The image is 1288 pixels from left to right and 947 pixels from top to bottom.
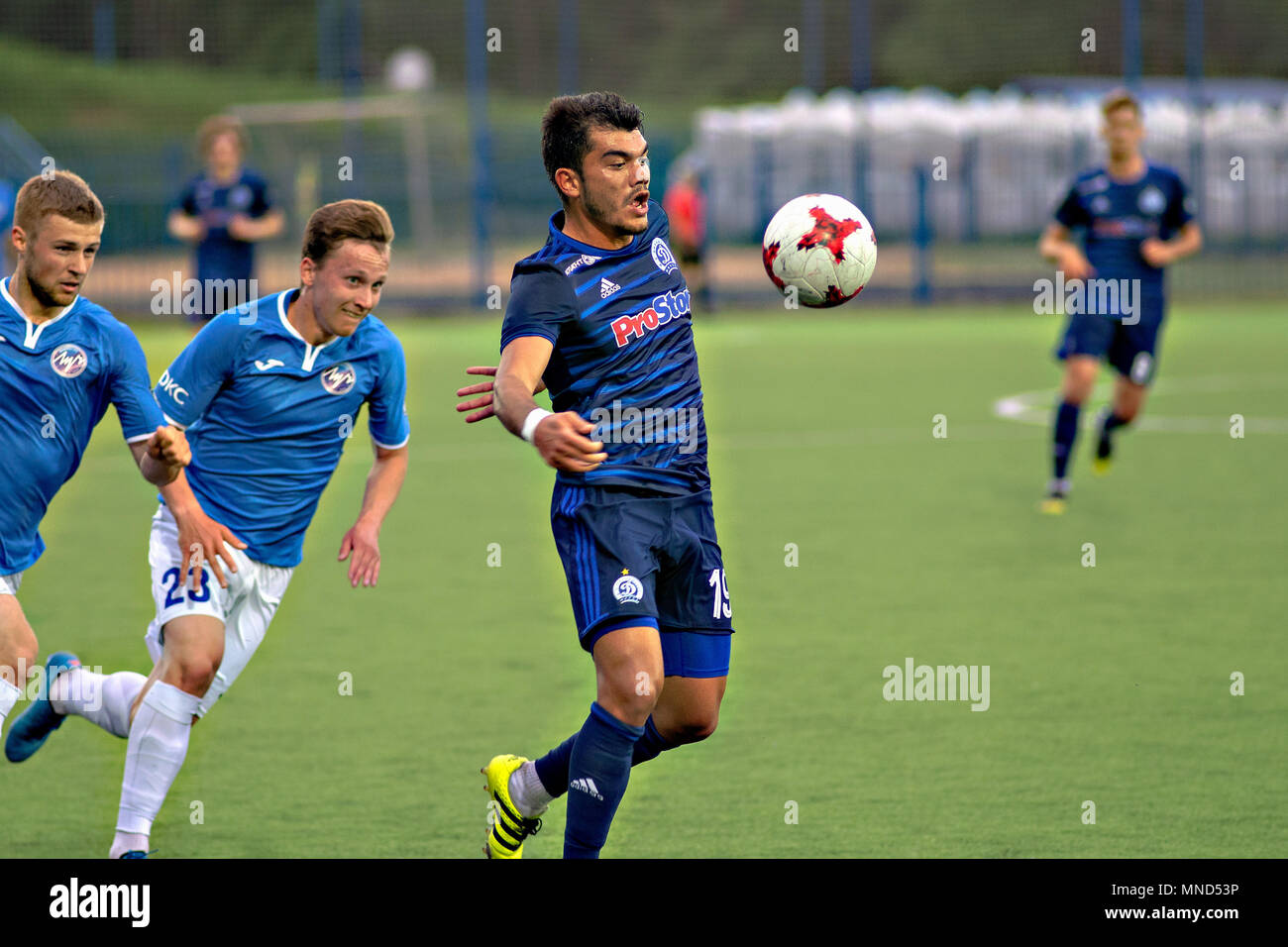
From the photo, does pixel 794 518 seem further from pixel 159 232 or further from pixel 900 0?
A: pixel 900 0

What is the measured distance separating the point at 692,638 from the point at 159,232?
81.1ft

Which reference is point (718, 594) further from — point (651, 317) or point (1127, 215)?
point (1127, 215)

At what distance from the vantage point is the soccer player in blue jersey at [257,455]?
A: 16.9 ft

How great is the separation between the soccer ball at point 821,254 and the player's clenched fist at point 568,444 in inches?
53.8

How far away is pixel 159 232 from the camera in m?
28.0

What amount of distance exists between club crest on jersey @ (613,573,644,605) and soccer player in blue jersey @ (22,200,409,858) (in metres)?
1.02

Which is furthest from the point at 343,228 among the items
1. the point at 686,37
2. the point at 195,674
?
the point at 686,37

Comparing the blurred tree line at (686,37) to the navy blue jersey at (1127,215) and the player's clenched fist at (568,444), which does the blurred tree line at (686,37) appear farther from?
the player's clenched fist at (568,444)

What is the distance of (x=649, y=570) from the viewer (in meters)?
4.74

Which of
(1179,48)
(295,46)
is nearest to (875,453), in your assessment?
(1179,48)

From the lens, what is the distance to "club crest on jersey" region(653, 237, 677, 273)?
5.03 meters

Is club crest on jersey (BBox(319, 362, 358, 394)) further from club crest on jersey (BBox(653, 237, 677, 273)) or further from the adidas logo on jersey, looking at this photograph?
the adidas logo on jersey

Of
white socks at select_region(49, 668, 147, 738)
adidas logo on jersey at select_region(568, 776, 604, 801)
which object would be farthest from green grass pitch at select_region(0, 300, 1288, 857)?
adidas logo on jersey at select_region(568, 776, 604, 801)

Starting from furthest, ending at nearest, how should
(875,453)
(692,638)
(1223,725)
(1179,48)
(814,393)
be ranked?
1. (1179,48)
2. (814,393)
3. (875,453)
4. (1223,725)
5. (692,638)
